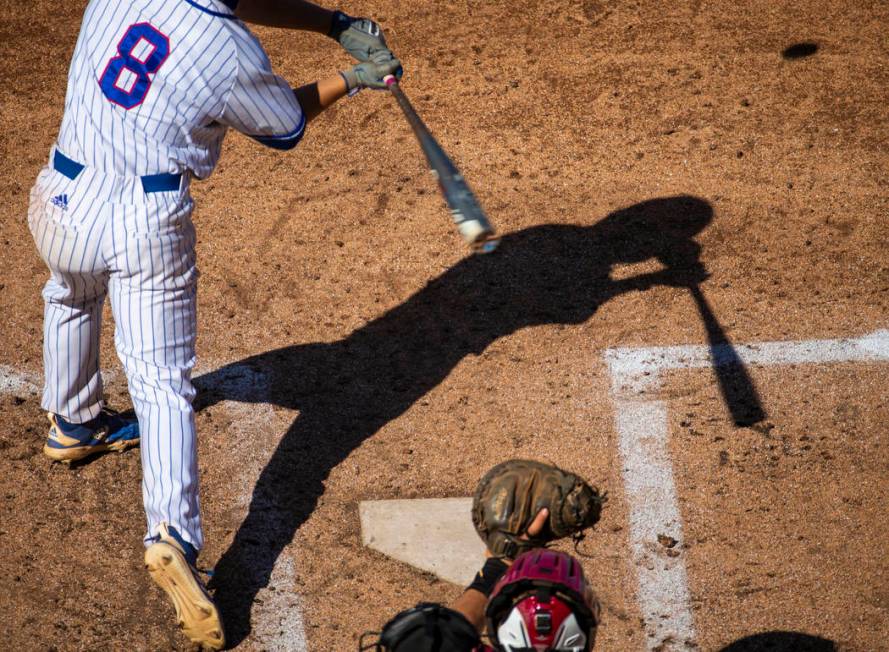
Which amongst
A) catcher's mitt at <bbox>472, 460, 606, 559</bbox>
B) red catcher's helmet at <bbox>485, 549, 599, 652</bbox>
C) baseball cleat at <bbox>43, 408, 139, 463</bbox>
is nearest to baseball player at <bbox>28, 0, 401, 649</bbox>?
baseball cleat at <bbox>43, 408, 139, 463</bbox>

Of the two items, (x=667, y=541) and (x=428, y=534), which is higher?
(x=428, y=534)

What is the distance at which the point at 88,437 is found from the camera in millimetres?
4121

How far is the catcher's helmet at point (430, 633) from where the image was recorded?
83.7 inches

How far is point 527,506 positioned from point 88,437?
2287mm

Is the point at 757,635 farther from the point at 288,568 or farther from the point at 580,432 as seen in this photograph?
the point at 288,568

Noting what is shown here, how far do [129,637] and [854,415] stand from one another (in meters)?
2.83

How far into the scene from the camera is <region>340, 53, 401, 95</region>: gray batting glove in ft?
12.4

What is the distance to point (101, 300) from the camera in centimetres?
387

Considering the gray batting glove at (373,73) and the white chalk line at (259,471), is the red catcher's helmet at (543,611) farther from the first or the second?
Result: the gray batting glove at (373,73)

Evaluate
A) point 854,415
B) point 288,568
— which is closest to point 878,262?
point 854,415

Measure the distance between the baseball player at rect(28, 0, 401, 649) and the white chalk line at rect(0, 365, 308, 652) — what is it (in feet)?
0.67

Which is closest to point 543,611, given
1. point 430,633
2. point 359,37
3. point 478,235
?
point 430,633

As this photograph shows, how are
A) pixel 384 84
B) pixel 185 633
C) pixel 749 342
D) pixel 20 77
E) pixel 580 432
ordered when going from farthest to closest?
pixel 20 77
pixel 749 342
pixel 580 432
pixel 384 84
pixel 185 633

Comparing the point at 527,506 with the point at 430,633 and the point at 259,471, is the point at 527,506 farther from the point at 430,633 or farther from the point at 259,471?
the point at 259,471
